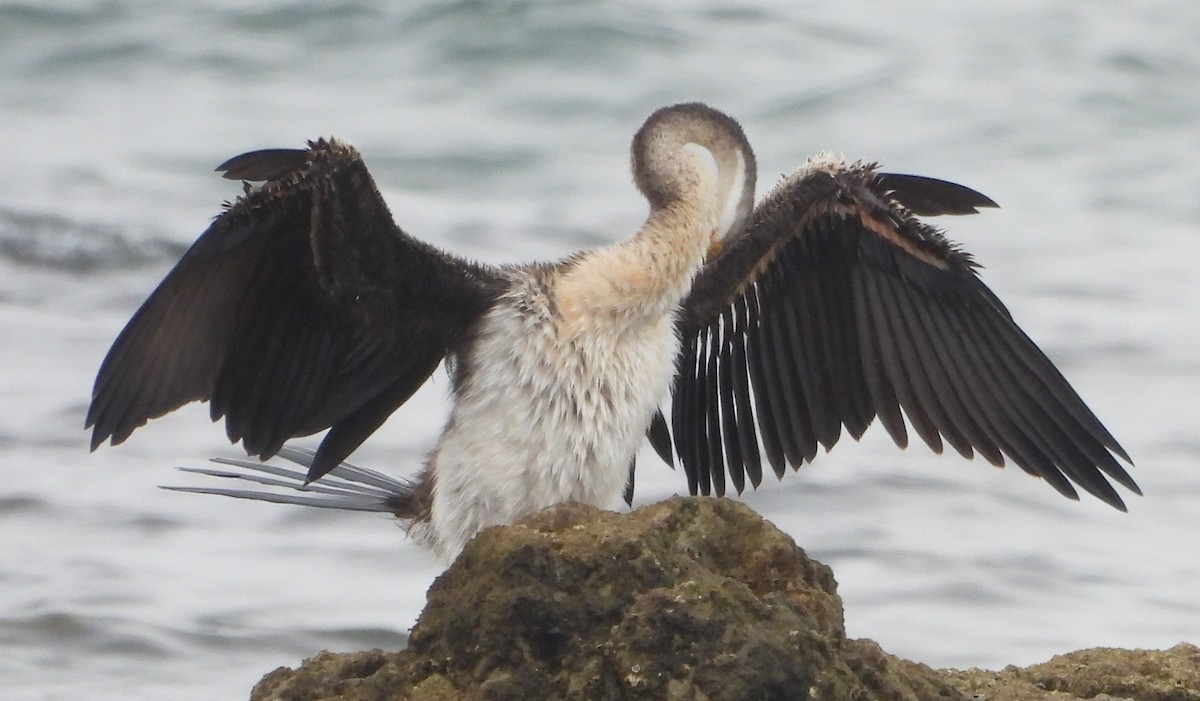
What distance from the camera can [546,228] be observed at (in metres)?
12.3

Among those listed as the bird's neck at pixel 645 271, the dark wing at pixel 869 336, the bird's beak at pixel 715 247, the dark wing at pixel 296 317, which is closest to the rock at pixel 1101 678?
the dark wing at pixel 869 336

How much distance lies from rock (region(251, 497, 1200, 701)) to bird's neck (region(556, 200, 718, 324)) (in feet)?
4.10

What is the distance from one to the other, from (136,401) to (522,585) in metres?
1.72

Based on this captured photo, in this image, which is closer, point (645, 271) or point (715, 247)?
point (645, 271)

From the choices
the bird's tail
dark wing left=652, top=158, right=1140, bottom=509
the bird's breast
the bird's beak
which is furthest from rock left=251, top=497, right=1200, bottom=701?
the bird's beak

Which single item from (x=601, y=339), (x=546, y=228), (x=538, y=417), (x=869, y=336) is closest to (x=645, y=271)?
(x=601, y=339)

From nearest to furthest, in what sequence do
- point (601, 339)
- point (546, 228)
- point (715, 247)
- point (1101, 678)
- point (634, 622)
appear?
point (634, 622), point (1101, 678), point (601, 339), point (715, 247), point (546, 228)

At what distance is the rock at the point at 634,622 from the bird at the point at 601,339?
1.14m

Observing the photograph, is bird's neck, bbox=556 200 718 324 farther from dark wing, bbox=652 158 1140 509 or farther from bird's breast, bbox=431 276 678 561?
dark wing, bbox=652 158 1140 509

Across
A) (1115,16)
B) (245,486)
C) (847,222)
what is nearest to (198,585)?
(245,486)

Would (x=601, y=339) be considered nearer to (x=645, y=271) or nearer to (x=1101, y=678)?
(x=645, y=271)

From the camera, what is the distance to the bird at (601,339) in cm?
518

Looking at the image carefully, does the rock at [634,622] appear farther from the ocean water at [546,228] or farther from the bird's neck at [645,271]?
the ocean water at [546,228]

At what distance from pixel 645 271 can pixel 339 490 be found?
1354mm
